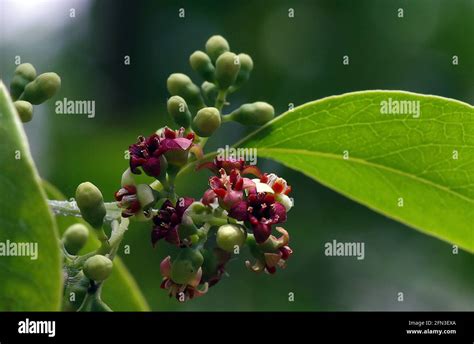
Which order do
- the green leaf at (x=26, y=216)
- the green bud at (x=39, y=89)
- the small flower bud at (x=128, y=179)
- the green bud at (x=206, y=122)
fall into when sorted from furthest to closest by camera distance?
the green bud at (x=39, y=89)
the green bud at (x=206, y=122)
the small flower bud at (x=128, y=179)
the green leaf at (x=26, y=216)

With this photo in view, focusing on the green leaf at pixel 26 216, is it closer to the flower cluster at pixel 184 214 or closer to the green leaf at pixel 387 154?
the flower cluster at pixel 184 214

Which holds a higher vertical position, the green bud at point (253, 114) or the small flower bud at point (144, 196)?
the green bud at point (253, 114)

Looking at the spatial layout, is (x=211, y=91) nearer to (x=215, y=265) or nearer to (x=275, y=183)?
(x=275, y=183)

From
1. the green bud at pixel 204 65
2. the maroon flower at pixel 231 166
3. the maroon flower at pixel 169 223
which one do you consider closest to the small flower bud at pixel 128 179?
the maroon flower at pixel 169 223
